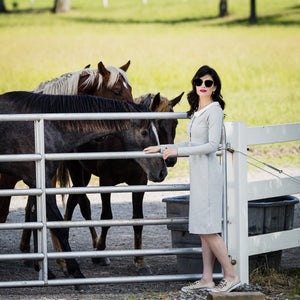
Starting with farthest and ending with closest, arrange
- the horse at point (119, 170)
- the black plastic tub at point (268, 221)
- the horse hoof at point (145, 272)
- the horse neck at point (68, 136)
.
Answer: the horse at point (119, 170), the horse hoof at point (145, 272), the black plastic tub at point (268, 221), the horse neck at point (68, 136)

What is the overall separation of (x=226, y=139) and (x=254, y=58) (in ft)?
68.2

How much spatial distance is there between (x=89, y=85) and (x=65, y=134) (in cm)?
179

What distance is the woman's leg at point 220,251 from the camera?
4570 mm

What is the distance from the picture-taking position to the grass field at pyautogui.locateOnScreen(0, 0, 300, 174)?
69.1 feet

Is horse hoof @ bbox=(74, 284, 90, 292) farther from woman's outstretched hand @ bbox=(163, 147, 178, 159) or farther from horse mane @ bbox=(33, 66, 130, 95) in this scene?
horse mane @ bbox=(33, 66, 130, 95)

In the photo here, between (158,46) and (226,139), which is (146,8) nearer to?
(158,46)

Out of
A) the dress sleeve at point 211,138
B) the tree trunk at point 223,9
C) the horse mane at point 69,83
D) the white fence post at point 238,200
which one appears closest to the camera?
the dress sleeve at point 211,138

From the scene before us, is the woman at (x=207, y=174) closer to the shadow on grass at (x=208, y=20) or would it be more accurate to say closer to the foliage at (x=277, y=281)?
the foliage at (x=277, y=281)

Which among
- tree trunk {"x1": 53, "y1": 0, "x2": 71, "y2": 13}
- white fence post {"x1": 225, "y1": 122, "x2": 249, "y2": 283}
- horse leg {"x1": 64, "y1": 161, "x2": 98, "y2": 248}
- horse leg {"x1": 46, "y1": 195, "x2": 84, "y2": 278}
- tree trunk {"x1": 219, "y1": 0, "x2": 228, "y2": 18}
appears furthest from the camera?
tree trunk {"x1": 53, "y1": 0, "x2": 71, "y2": 13}

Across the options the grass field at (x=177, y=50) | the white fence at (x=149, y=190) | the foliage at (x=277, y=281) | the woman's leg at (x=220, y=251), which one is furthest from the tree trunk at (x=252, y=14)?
the woman's leg at (x=220, y=251)

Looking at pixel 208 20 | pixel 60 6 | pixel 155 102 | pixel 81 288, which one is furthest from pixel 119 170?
pixel 60 6

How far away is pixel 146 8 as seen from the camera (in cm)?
3747

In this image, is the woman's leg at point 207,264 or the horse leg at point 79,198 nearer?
the woman's leg at point 207,264

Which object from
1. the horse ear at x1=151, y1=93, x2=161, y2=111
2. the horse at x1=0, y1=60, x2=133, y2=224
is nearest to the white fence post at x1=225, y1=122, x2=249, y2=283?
the horse ear at x1=151, y1=93, x2=161, y2=111
